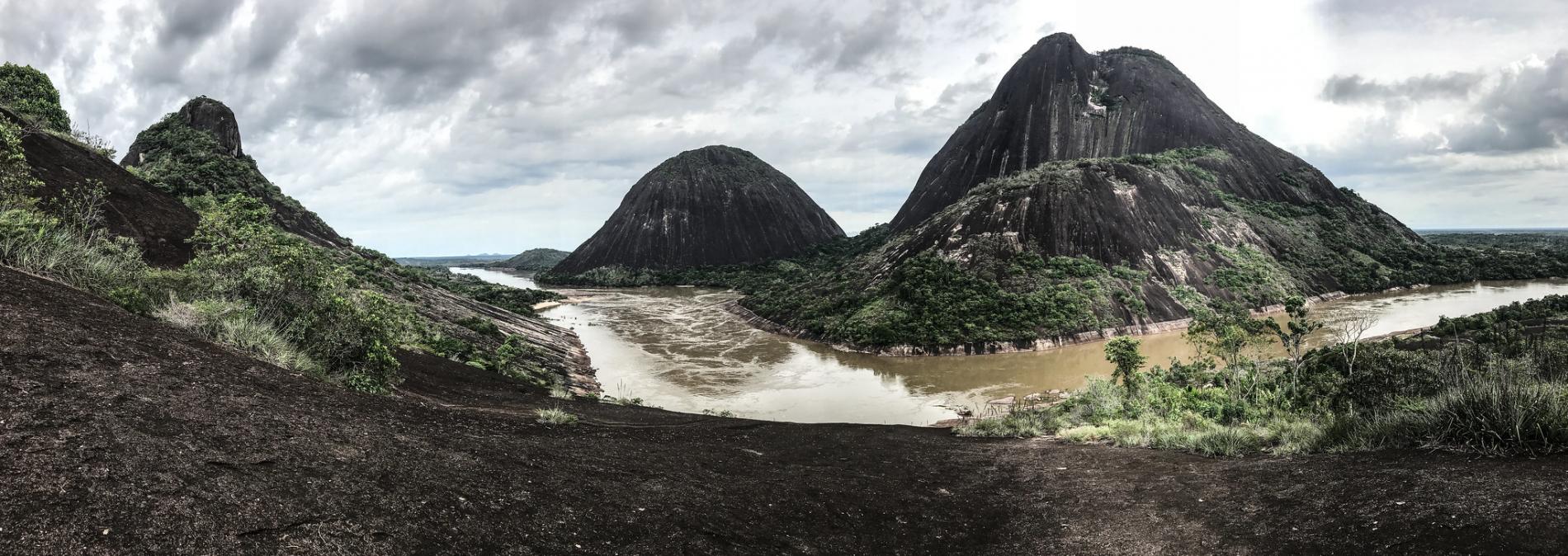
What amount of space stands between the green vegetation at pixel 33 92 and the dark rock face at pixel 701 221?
9620 cm

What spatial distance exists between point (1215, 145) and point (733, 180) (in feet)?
301

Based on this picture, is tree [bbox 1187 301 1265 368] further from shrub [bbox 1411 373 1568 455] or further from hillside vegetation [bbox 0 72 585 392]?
hillside vegetation [bbox 0 72 585 392]

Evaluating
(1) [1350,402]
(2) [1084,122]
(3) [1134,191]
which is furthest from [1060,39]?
(1) [1350,402]

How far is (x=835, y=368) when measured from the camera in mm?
42719

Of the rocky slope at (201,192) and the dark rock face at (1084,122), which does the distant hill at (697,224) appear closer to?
the dark rock face at (1084,122)

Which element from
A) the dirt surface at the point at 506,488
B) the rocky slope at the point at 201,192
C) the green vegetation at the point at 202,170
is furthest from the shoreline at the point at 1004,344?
the green vegetation at the point at 202,170

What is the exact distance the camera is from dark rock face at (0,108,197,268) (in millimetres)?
20109

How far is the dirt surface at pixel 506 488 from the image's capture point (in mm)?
4938

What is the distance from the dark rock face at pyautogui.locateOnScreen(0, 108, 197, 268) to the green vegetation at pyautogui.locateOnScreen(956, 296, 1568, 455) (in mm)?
26074

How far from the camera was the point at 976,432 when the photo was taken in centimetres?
1808

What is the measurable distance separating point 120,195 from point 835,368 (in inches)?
1338

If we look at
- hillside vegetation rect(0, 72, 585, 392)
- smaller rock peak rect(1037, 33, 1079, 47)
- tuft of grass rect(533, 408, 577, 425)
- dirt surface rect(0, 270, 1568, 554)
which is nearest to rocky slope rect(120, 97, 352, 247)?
hillside vegetation rect(0, 72, 585, 392)

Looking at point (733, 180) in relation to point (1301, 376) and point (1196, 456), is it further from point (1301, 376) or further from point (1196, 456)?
point (1196, 456)

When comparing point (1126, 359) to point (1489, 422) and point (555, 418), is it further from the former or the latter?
point (555, 418)
